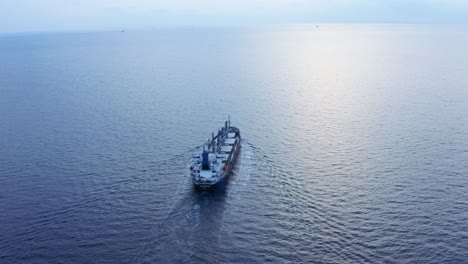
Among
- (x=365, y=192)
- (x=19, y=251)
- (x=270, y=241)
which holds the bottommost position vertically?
(x=19, y=251)

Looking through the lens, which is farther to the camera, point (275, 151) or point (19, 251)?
point (275, 151)

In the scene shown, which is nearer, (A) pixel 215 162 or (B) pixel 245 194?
(B) pixel 245 194

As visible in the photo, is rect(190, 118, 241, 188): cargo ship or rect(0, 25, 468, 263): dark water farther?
rect(190, 118, 241, 188): cargo ship

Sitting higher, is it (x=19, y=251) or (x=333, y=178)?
(x=333, y=178)

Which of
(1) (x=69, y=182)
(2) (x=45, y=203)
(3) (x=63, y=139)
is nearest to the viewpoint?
(2) (x=45, y=203)

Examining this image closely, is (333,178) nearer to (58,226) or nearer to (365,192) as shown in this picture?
(365,192)

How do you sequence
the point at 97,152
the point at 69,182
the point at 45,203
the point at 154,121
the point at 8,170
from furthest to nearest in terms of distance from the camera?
the point at 154,121 → the point at 97,152 → the point at 8,170 → the point at 69,182 → the point at 45,203

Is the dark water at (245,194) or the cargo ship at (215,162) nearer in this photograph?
the dark water at (245,194)

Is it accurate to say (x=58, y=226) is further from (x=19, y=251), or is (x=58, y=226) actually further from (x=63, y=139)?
(x=63, y=139)

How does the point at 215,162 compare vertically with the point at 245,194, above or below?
above

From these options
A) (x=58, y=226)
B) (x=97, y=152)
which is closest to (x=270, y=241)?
(x=58, y=226)
